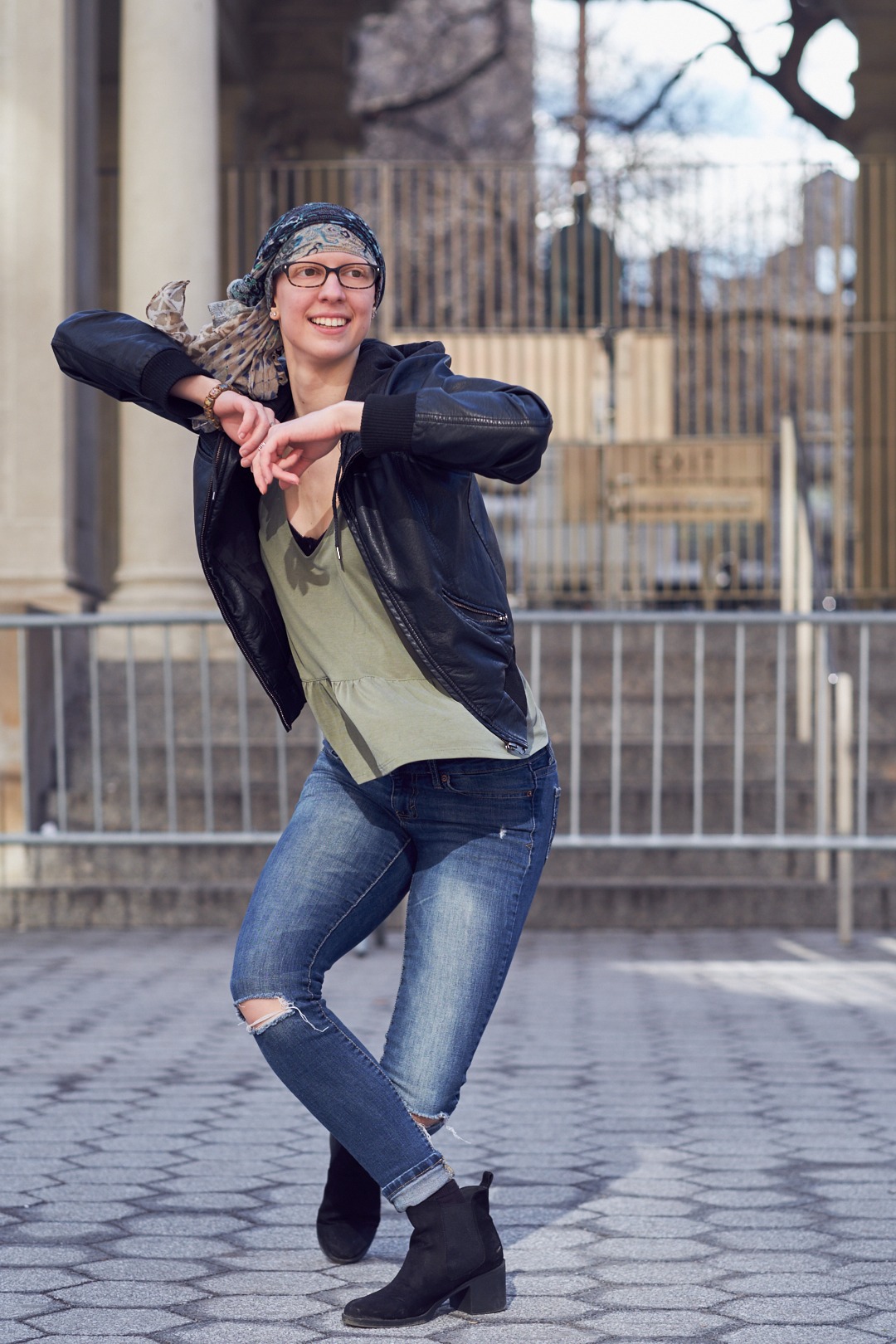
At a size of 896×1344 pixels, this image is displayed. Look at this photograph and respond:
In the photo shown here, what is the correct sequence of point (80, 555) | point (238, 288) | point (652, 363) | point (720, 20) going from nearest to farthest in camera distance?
point (238, 288) < point (80, 555) < point (652, 363) < point (720, 20)

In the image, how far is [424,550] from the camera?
268cm

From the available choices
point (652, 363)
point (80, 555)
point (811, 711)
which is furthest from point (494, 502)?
point (811, 711)

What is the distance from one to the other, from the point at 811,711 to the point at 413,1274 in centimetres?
599

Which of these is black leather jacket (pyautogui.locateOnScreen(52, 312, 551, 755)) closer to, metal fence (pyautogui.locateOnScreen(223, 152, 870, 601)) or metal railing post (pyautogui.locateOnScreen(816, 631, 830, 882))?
metal railing post (pyautogui.locateOnScreen(816, 631, 830, 882))

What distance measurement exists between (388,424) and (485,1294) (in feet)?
4.48

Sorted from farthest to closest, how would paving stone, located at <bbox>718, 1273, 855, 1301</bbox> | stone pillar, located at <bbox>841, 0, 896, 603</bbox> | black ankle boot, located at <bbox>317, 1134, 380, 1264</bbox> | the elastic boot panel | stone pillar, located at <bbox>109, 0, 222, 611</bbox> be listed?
stone pillar, located at <bbox>841, 0, 896, 603</bbox> → stone pillar, located at <bbox>109, 0, 222, 611</bbox> → black ankle boot, located at <bbox>317, 1134, 380, 1264</bbox> → paving stone, located at <bbox>718, 1273, 855, 1301</bbox> → the elastic boot panel

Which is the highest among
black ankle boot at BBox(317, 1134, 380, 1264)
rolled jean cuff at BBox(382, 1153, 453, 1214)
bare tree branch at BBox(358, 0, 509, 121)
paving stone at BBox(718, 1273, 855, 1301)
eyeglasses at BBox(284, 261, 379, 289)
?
bare tree branch at BBox(358, 0, 509, 121)

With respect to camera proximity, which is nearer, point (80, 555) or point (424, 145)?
point (80, 555)

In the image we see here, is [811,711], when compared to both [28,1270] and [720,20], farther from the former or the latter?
[720,20]

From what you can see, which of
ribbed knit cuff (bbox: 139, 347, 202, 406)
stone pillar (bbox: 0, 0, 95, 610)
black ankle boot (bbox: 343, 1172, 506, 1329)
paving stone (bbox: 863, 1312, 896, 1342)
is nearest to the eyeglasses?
ribbed knit cuff (bbox: 139, 347, 202, 406)

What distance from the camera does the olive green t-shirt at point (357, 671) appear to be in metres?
2.69

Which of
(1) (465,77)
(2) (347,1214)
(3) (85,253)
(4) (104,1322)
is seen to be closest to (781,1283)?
(2) (347,1214)

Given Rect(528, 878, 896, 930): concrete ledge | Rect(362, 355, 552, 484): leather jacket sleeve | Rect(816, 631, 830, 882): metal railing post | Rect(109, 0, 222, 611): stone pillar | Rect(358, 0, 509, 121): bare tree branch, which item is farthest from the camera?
Rect(358, 0, 509, 121): bare tree branch

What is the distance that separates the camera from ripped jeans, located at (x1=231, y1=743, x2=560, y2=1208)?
2.70m
